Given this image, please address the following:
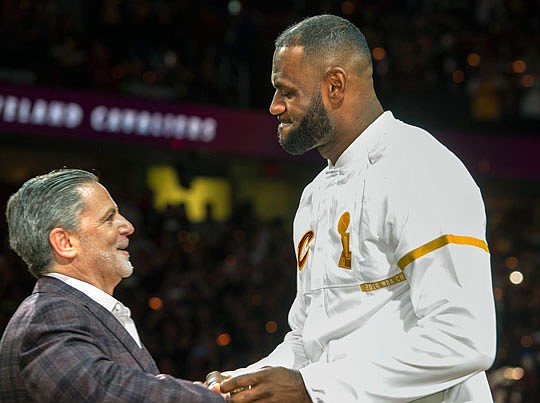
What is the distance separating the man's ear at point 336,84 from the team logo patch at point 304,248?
365mm

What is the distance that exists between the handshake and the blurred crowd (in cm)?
725

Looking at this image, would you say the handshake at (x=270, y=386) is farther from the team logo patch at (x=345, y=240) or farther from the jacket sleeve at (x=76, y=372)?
the team logo patch at (x=345, y=240)

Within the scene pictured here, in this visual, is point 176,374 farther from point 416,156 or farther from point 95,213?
point 416,156

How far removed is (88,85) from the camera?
951cm

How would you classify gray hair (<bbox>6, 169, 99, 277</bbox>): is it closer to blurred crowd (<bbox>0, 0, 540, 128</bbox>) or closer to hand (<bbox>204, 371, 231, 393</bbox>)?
hand (<bbox>204, 371, 231, 393</bbox>)

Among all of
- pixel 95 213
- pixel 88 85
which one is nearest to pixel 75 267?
pixel 95 213

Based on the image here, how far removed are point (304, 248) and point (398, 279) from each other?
380 millimetres

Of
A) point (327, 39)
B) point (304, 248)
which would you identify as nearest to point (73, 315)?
point (304, 248)

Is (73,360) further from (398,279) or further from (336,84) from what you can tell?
(336,84)

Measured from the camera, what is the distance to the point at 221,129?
10.3m

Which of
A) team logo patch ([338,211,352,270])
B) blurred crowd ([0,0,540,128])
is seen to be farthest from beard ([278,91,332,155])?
blurred crowd ([0,0,540,128])

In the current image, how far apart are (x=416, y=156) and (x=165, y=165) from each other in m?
10.6

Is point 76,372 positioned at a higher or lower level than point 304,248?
lower

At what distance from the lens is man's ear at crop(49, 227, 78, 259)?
282 cm
